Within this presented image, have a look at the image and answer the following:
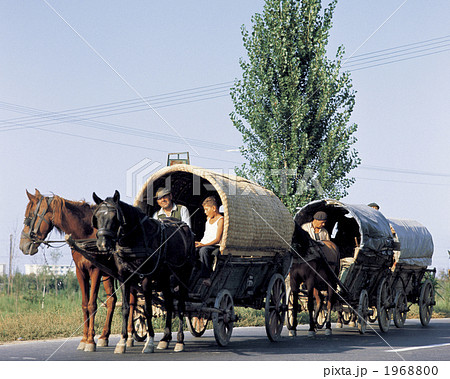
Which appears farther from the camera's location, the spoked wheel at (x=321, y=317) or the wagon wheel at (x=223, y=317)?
the spoked wheel at (x=321, y=317)

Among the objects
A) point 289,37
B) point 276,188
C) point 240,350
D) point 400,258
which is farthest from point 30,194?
point 289,37

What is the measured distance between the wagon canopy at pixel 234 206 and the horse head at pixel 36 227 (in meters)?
1.98

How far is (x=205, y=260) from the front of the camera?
11625 millimetres

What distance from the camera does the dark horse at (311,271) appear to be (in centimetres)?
1448

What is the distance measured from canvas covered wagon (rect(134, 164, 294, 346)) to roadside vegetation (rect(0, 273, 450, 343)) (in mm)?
2609

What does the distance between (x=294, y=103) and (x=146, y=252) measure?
48.8 ft

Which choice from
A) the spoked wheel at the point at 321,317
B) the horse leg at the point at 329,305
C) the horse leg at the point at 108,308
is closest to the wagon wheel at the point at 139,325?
the horse leg at the point at 108,308

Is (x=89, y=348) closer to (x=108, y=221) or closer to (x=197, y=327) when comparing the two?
(x=108, y=221)

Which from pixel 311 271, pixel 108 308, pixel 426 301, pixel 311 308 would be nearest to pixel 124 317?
pixel 108 308

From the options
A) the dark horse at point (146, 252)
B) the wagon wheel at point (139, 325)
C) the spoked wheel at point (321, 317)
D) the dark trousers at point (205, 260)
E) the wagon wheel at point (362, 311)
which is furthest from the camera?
the spoked wheel at point (321, 317)

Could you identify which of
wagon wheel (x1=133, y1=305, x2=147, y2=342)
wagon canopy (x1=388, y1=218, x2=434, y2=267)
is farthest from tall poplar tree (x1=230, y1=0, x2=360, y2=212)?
wagon wheel (x1=133, y1=305, x2=147, y2=342)

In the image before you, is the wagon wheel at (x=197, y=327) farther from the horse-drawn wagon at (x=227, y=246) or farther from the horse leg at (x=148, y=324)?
the horse leg at (x=148, y=324)

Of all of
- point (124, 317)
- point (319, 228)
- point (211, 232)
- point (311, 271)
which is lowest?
point (124, 317)
